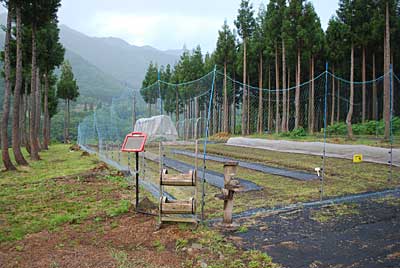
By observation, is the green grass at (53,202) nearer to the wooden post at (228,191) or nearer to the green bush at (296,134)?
the wooden post at (228,191)

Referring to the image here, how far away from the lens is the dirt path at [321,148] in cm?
827

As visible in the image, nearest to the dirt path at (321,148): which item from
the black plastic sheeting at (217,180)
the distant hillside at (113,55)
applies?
the black plastic sheeting at (217,180)

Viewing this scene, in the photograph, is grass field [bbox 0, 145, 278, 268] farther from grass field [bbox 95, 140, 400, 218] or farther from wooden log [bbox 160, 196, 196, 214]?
grass field [bbox 95, 140, 400, 218]

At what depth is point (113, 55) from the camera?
463 ft

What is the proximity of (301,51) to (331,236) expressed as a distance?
626 inches

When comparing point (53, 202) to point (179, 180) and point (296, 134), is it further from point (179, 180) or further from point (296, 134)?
point (296, 134)

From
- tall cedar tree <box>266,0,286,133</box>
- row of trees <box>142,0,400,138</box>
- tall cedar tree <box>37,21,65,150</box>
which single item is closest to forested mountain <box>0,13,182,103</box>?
row of trees <box>142,0,400,138</box>

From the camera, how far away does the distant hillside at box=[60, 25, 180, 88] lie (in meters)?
120

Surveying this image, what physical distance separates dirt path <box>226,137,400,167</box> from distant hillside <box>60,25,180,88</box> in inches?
3836

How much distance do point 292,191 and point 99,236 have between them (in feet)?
10.9

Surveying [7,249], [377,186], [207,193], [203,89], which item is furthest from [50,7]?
[377,186]

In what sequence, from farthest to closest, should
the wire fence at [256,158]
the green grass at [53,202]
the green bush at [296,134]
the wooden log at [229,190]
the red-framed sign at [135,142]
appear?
the green bush at [296,134], the wire fence at [256,158], the red-framed sign at [135,142], the green grass at [53,202], the wooden log at [229,190]

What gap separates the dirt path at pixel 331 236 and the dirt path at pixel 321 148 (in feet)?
14.6

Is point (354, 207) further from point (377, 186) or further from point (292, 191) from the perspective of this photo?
point (377, 186)
